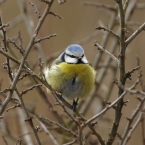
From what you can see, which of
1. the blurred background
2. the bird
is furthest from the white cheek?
the blurred background

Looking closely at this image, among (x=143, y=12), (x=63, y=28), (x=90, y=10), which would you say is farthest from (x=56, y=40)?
Result: (x=143, y=12)

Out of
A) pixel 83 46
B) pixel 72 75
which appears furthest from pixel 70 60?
pixel 83 46

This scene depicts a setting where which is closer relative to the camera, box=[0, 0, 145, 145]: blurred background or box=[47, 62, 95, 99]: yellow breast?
box=[47, 62, 95, 99]: yellow breast

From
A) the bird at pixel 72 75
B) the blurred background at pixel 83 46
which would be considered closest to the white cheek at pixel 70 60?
the bird at pixel 72 75

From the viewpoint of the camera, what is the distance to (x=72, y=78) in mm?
2322

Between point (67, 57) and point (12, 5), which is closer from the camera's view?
point (67, 57)

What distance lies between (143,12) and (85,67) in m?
2.23

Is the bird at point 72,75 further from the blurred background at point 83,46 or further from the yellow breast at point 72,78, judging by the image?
the blurred background at point 83,46

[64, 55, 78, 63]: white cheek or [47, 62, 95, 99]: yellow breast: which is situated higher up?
[64, 55, 78, 63]: white cheek

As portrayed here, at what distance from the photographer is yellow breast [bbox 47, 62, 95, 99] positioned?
7.59 ft

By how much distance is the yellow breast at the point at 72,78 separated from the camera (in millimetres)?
2312

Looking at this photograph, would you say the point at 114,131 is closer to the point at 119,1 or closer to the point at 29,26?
the point at 119,1

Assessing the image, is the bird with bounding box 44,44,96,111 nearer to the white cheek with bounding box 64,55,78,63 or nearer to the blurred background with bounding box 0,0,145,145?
the white cheek with bounding box 64,55,78,63

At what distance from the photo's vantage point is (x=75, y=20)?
14.7 feet
